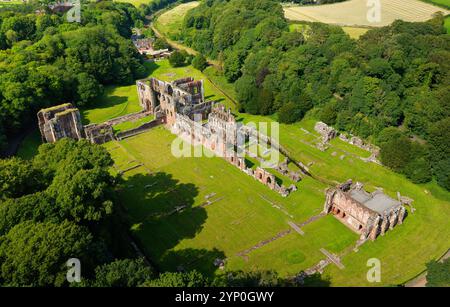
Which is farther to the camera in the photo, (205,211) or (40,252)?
(205,211)

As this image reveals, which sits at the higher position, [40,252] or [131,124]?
[40,252]

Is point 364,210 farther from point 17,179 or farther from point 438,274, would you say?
point 17,179

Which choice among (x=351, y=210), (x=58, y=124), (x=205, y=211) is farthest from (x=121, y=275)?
(x=58, y=124)

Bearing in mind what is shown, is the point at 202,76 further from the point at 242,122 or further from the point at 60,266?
the point at 60,266

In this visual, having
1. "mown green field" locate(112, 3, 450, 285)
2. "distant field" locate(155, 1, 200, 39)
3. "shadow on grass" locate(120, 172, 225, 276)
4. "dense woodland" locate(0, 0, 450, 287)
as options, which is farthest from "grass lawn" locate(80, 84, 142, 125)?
"distant field" locate(155, 1, 200, 39)

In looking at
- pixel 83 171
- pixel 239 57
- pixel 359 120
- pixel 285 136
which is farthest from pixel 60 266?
pixel 239 57

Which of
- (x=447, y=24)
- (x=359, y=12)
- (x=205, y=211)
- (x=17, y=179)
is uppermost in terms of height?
(x=359, y=12)

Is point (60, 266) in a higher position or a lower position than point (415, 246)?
higher
